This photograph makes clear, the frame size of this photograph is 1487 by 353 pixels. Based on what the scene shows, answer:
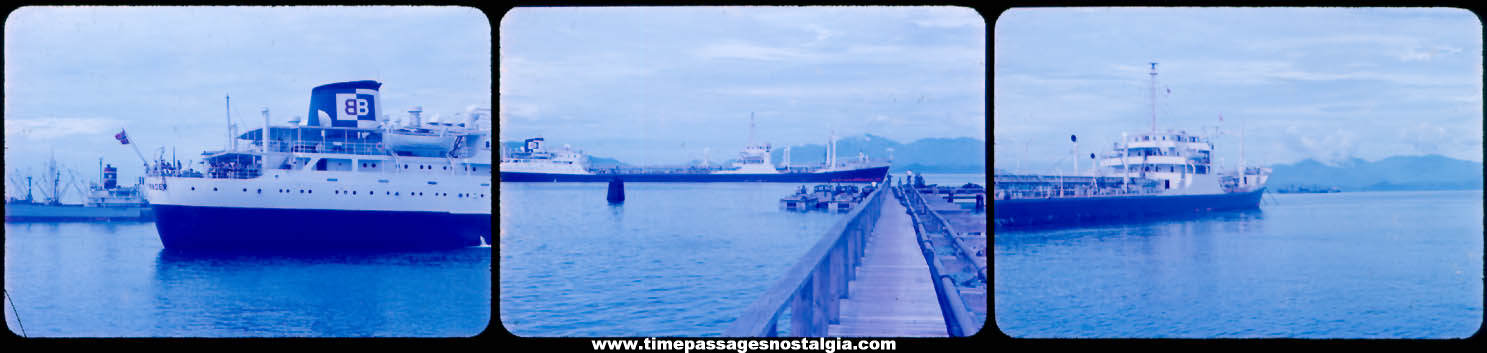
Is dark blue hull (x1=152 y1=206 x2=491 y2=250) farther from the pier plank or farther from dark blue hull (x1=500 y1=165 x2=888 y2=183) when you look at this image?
dark blue hull (x1=500 y1=165 x2=888 y2=183)

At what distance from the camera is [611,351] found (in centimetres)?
211

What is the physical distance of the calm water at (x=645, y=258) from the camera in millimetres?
19109

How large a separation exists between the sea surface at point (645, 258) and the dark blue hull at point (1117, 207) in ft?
19.5

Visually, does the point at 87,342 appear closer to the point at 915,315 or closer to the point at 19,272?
the point at 915,315

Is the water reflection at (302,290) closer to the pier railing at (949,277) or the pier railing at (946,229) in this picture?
the pier railing at (946,229)

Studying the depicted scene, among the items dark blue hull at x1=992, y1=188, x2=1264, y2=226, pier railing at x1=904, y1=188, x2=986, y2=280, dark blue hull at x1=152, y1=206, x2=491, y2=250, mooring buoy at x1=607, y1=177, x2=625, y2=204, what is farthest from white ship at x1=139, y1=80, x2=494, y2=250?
mooring buoy at x1=607, y1=177, x2=625, y2=204

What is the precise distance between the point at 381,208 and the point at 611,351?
50.4 ft

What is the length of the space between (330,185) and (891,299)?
47.7ft

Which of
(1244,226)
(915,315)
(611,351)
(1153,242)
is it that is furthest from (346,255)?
(1244,226)

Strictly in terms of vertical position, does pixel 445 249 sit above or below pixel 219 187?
below

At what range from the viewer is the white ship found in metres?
16.2

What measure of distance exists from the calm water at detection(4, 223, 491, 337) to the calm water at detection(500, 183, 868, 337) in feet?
7.57
